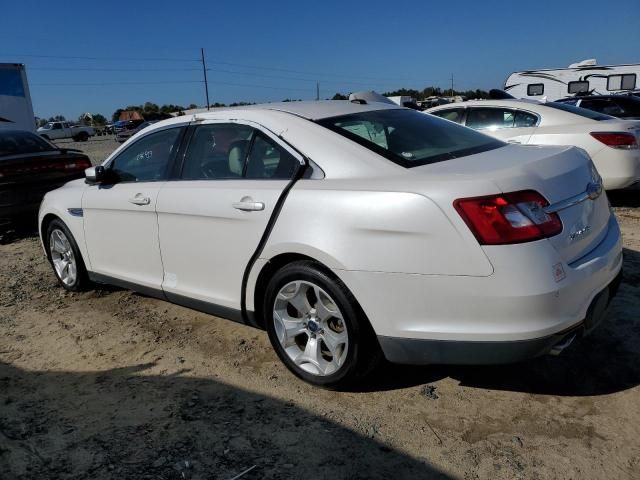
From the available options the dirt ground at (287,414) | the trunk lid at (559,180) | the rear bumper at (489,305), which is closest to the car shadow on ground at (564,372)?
the dirt ground at (287,414)

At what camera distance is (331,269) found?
273cm

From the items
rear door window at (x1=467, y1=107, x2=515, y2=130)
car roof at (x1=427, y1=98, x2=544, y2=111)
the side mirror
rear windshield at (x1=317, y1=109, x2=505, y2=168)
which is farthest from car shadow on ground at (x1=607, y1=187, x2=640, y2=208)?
the side mirror

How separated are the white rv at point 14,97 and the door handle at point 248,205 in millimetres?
14766

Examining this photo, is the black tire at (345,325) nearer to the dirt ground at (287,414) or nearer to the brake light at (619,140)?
the dirt ground at (287,414)

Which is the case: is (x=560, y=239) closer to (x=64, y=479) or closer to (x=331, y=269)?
(x=331, y=269)

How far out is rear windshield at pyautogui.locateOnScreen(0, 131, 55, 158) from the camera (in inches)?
301

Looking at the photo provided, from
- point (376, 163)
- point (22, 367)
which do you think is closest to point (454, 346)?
point (376, 163)

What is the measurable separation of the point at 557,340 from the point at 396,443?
0.86 metres

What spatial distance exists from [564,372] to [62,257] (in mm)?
4170

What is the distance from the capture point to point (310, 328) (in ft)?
9.96

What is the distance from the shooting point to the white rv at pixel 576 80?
19406mm

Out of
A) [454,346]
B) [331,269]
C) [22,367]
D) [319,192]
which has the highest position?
[319,192]

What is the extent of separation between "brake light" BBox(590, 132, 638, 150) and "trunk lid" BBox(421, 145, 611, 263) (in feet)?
13.9

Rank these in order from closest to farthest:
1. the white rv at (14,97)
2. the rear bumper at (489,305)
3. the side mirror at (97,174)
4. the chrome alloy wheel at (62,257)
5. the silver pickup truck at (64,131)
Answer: the rear bumper at (489,305) → the side mirror at (97,174) → the chrome alloy wheel at (62,257) → the white rv at (14,97) → the silver pickup truck at (64,131)
